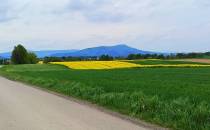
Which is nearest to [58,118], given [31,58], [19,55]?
[19,55]

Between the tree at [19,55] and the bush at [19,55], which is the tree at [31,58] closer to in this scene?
the bush at [19,55]

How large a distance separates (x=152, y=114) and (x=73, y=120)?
2186mm

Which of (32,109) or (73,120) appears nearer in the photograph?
(73,120)

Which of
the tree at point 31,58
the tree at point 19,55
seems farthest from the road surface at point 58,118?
the tree at point 31,58

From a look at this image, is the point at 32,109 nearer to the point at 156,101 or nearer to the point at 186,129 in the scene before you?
the point at 156,101

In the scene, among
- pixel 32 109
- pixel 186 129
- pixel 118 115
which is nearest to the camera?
pixel 186 129

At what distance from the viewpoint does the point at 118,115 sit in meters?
14.1

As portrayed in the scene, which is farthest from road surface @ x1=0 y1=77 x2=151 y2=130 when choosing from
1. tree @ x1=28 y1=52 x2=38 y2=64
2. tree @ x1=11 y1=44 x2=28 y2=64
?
tree @ x1=28 y1=52 x2=38 y2=64

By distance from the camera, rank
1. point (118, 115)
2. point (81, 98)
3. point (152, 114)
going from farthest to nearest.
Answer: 1. point (81, 98)
2. point (118, 115)
3. point (152, 114)

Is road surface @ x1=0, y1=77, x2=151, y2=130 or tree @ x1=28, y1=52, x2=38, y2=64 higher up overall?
road surface @ x1=0, y1=77, x2=151, y2=130

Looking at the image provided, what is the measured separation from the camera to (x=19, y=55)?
130 metres

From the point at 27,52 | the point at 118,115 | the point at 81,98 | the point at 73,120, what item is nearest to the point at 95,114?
the point at 118,115

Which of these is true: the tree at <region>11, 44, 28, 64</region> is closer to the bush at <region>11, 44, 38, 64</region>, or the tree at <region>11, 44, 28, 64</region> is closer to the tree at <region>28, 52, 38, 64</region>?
the bush at <region>11, 44, 38, 64</region>

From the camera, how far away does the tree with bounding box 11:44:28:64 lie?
12862cm
